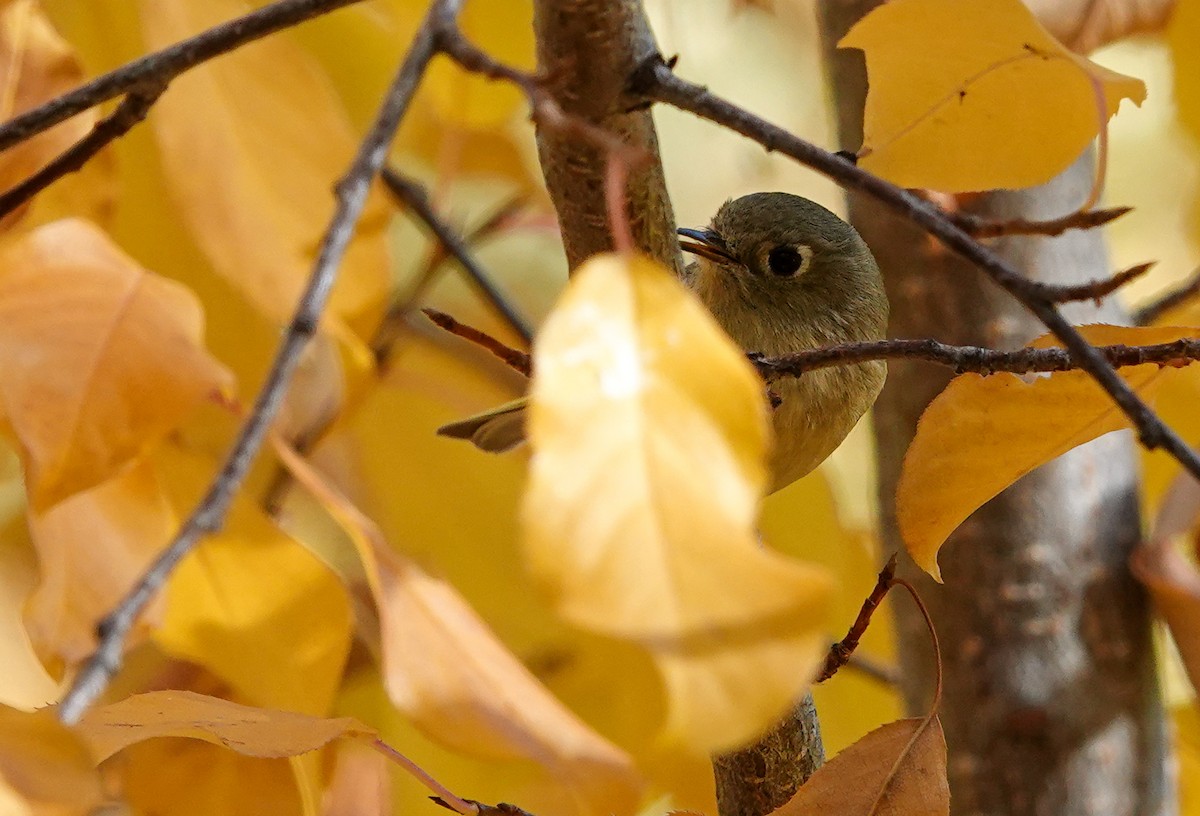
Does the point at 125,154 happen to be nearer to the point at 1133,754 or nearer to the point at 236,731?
the point at 236,731

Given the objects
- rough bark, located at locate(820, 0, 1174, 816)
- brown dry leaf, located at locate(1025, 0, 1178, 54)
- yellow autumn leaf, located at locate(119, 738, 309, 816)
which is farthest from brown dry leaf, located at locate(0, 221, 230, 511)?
rough bark, located at locate(820, 0, 1174, 816)

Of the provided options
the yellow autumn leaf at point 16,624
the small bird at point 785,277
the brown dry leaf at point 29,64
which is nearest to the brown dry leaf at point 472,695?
the brown dry leaf at point 29,64

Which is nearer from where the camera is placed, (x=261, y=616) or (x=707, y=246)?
(x=261, y=616)

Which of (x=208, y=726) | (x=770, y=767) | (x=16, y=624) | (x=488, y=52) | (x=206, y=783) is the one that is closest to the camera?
(x=208, y=726)

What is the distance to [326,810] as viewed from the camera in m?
0.52

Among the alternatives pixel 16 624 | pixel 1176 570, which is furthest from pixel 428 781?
pixel 16 624

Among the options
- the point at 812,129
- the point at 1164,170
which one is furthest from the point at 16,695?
the point at 1164,170

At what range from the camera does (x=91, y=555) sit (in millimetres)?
496

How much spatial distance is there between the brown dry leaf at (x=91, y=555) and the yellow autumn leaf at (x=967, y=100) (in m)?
0.32

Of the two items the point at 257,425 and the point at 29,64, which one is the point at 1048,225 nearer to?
the point at 257,425

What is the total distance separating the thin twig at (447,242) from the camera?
0.84m

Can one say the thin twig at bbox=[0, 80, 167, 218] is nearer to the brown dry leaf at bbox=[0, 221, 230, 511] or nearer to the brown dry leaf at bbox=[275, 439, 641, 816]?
the brown dry leaf at bbox=[0, 221, 230, 511]

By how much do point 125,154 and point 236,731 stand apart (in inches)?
16.3

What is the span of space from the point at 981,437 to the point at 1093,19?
34 centimetres
